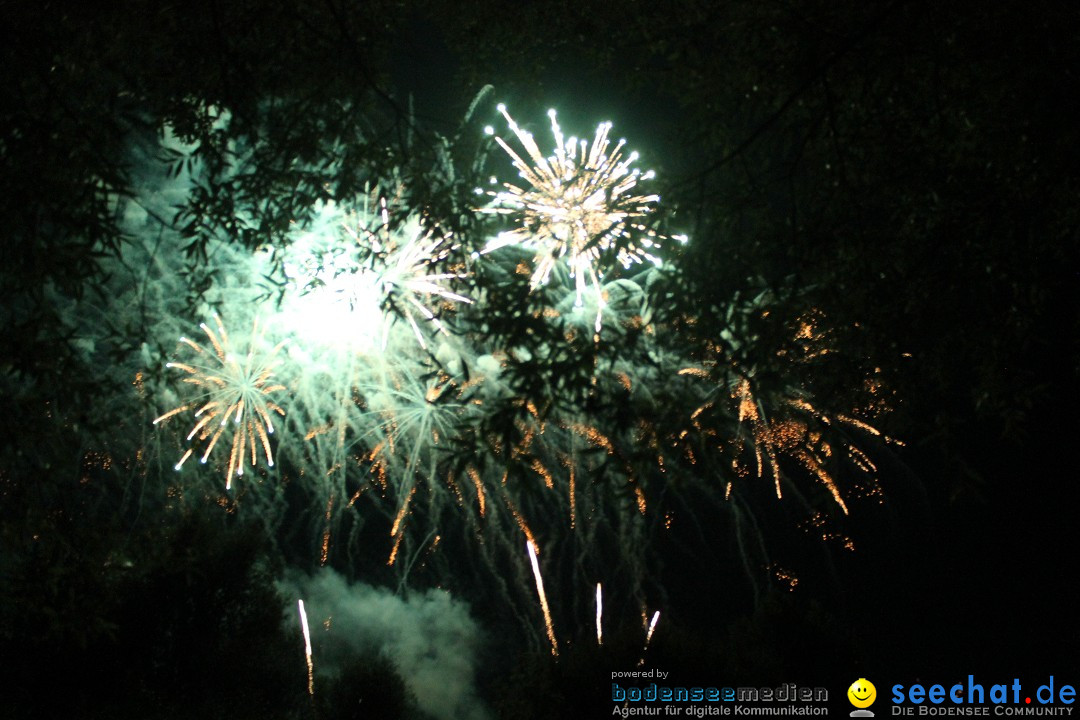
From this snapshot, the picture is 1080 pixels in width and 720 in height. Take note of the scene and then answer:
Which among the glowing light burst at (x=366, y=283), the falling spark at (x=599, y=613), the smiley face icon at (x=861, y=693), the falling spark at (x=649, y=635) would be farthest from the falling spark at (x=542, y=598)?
the glowing light burst at (x=366, y=283)

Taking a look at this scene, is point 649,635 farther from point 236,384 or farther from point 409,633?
point 236,384

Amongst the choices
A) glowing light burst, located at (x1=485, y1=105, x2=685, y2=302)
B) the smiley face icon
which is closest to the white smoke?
the smiley face icon

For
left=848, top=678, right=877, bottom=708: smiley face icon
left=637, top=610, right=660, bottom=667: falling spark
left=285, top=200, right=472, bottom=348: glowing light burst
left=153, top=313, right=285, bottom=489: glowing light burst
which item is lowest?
left=848, top=678, right=877, bottom=708: smiley face icon

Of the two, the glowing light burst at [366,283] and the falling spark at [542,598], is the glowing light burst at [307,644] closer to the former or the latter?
the falling spark at [542,598]

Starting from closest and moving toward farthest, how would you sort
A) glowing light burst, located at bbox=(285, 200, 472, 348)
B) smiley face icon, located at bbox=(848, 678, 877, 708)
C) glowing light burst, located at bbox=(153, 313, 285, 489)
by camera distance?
1. glowing light burst, located at bbox=(285, 200, 472, 348)
2. smiley face icon, located at bbox=(848, 678, 877, 708)
3. glowing light burst, located at bbox=(153, 313, 285, 489)

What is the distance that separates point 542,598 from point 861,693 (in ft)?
17.2

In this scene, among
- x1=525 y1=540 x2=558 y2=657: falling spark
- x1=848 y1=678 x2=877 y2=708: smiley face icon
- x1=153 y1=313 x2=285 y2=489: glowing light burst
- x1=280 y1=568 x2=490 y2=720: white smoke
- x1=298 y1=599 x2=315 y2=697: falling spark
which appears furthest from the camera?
x1=280 y1=568 x2=490 y2=720: white smoke

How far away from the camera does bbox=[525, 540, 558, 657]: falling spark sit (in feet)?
45.9

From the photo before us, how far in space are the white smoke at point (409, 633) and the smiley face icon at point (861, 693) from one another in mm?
7234

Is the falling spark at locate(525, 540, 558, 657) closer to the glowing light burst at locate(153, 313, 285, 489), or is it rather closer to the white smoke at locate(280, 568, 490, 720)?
the white smoke at locate(280, 568, 490, 720)

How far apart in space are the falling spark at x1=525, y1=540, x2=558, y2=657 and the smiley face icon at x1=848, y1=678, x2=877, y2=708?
14.1 feet

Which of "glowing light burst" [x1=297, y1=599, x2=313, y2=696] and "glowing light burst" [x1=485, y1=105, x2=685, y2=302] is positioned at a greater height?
"glowing light burst" [x1=485, y1=105, x2=685, y2=302]

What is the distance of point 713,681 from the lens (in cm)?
1192

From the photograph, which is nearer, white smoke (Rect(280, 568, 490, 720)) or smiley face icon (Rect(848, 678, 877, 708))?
smiley face icon (Rect(848, 678, 877, 708))
